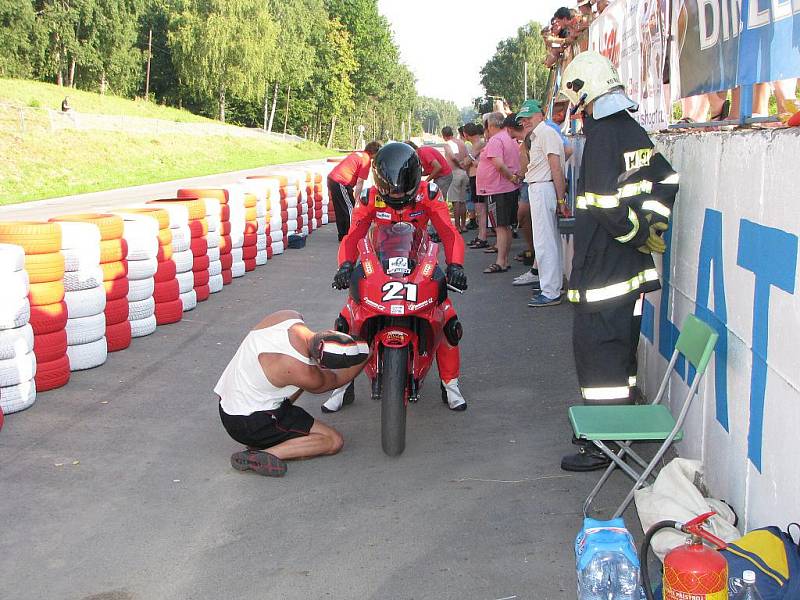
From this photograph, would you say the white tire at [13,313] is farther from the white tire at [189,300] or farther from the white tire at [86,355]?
the white tire at [189,300]

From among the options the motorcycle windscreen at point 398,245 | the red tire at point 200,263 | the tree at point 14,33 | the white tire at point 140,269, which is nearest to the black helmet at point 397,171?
the motorcycle windscreen at point 398,245

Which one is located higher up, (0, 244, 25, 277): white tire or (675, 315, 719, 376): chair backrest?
(0, 244, 25, 277): white tire

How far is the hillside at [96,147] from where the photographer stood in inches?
1479

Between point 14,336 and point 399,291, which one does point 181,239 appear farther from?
point 399,291

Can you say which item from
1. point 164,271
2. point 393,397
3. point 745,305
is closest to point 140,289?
point 164,271

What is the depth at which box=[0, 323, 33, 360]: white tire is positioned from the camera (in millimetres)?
6836

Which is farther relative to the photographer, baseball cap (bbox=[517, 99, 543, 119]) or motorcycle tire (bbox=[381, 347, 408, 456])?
baseball cap (bbox=[517, 99, 543, 119])

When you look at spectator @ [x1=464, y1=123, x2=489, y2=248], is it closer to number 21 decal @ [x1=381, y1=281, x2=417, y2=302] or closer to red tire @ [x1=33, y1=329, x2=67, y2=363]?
red tire @ [x1=33, y1=329, x2=67, y2=363]

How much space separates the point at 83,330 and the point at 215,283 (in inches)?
164

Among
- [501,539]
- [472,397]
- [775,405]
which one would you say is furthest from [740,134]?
[472,397]

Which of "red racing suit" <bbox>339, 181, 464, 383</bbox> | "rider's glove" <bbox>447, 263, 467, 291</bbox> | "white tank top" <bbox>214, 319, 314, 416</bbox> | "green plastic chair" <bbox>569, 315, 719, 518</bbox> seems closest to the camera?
"green plastic chair" <bbox>569, 315, 719, 518</bbox>

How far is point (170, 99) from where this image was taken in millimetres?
98062

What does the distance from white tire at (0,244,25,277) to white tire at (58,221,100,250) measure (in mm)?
972

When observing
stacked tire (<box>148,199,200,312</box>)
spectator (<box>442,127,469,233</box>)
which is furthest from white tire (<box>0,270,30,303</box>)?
spectator (<box>442,127,469,233</box>)
